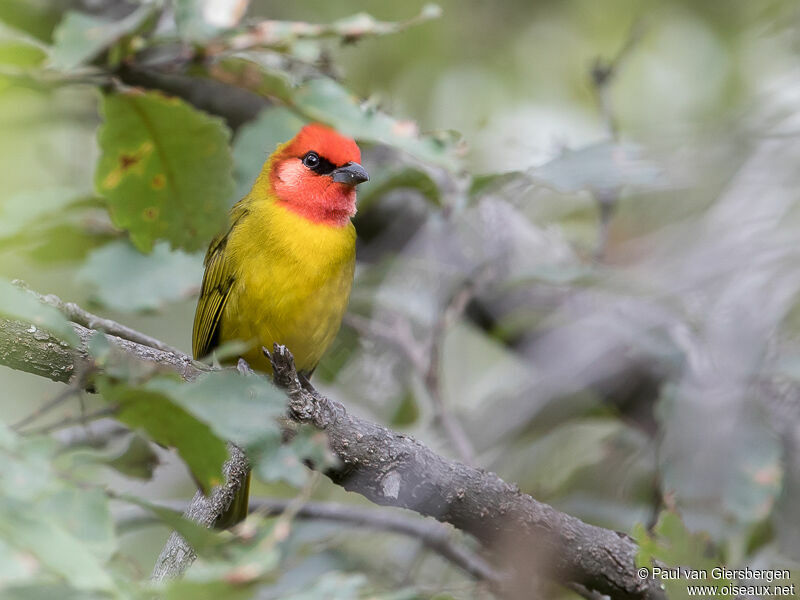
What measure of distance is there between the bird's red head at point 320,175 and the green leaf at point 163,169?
2.11 feet

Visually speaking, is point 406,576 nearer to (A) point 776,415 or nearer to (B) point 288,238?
(B) point 288,238

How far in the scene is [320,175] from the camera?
145 inches

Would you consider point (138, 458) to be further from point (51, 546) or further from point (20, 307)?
point (51, 546)

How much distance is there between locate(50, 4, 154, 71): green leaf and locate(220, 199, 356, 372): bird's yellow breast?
0.95 metres

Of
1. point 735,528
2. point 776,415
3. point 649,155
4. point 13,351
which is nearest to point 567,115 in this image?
point 649,155

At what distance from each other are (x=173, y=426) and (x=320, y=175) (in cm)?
219

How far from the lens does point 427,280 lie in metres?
3.95

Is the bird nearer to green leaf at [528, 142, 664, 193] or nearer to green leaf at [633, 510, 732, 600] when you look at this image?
green leaf at [528, 142, 664, 193]

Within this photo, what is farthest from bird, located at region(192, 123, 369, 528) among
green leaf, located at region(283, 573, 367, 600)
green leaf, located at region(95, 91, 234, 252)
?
green leaf, located at region(283, 573, 367, 600)

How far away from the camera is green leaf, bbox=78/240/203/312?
3180 mm

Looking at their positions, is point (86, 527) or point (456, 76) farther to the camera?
point (456, 76)

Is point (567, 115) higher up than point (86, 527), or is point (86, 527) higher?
point (86, 527)

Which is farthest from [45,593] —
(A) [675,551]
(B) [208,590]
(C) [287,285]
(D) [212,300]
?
(D) [212,300]

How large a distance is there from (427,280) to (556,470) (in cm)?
93
